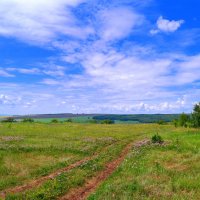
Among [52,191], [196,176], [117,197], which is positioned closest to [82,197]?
[52,191]

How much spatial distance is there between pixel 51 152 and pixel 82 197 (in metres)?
15.6

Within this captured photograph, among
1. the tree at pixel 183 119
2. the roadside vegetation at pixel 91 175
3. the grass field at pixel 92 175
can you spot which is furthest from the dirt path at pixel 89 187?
the tree at pixel 183 119

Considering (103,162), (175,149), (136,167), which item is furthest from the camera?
(175,149)

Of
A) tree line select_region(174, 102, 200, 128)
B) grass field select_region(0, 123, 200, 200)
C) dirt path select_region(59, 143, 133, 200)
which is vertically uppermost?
tree line select_region(174, 102, 200, 128)

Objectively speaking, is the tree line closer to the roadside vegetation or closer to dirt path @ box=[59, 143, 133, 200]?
the roadside vegetation

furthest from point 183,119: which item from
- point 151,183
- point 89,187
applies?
point 151,183

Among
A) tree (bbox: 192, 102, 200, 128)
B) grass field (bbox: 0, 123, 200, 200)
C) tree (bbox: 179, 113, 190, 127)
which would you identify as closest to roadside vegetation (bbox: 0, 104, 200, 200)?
grass field (bbox: 0, 123, 200, 200)

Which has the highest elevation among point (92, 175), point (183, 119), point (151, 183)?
point (183, 119)

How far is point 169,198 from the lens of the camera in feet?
45.8

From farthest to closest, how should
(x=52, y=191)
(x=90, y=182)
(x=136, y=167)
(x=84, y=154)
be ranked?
(x=84, y=154) → (x=136, y=167) → (x=90, y=182) → (x=52, y=191)

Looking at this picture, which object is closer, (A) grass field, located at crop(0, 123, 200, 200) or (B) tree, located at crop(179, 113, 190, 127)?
(A) grass field, located at crop(0, 123, 200, 200)

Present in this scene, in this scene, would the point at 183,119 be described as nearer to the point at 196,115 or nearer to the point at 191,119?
the point at 191,119

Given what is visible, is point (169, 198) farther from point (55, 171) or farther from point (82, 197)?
point (55, 171)

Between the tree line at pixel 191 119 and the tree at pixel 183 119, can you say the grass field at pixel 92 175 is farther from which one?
the tree at pixel 183 119
